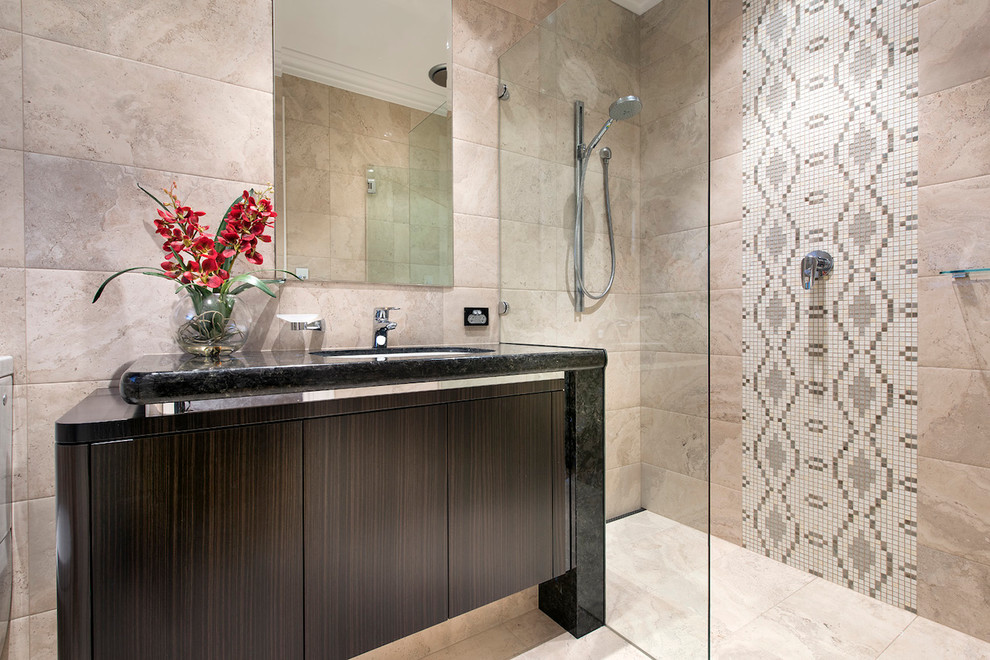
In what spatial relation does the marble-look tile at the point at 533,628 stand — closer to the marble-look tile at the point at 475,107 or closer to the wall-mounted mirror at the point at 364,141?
the wall-mounted mirror at the point at 364,141

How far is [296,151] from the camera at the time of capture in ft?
4.75

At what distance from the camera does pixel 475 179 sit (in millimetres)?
1798

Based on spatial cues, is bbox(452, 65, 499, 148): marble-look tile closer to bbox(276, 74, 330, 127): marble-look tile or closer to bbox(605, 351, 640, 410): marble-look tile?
bbox(276, 74, 330, 127): marble-look tile

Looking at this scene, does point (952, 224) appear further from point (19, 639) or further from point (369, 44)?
point (19, 639)

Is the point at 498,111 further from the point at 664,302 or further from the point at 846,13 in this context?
the point at 846,13

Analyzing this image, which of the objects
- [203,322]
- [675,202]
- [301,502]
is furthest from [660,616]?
[203,322]

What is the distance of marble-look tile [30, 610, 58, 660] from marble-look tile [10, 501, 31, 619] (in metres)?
0.03

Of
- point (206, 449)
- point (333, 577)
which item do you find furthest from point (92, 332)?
point (333, 577)

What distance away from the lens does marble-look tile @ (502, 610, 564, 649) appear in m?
1.55

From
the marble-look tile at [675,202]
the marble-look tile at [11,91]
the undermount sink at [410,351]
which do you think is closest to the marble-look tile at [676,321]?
the marble-look tile at [675,202]

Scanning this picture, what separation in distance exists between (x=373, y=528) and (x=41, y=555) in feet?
2.65

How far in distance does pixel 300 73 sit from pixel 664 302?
52.0 inches

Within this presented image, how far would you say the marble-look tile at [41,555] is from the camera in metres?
1.10

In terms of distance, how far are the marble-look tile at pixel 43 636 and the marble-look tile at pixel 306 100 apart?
4.71 ft
